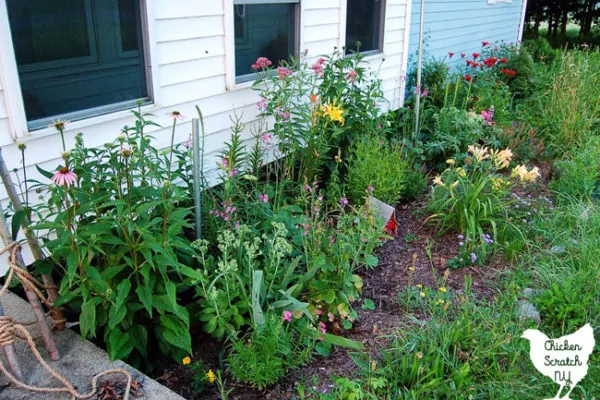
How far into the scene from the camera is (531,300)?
2816 mm

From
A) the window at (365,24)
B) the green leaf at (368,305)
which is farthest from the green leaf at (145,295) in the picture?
the window at (365,24)

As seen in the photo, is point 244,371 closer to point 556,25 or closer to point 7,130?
point 7,130

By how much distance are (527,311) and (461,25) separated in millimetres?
5907

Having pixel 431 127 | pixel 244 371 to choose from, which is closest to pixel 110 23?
pixel 244 371

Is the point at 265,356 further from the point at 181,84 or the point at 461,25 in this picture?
the point at 461,25

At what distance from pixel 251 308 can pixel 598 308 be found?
1.76m

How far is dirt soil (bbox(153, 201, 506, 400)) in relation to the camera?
2305 millimetres

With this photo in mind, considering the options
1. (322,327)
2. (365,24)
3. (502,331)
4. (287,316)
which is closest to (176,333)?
(287,316)

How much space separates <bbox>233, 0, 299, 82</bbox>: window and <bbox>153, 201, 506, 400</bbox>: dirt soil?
1.56m

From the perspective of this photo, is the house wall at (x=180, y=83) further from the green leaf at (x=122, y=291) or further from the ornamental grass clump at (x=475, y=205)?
the ornamental grass clump at (x=475, y=205)

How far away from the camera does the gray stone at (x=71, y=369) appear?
→ 74.5 inches

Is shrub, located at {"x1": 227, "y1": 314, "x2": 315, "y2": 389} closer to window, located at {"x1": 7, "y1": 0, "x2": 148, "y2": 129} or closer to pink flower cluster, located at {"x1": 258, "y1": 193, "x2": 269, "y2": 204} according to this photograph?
pink flower cluster, located at {"x1": 258, "y1": 193, "x2": 269, "y2": 204}

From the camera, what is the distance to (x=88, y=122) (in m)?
2.64

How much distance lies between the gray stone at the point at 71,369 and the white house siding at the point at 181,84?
0.75 m
